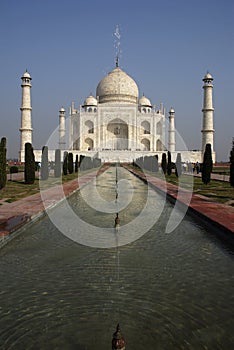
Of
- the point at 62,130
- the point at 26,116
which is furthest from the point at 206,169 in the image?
the point at 62,130

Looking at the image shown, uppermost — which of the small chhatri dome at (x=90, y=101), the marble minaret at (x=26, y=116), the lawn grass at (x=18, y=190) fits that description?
the small chhatri dome at (x=90, y=101)

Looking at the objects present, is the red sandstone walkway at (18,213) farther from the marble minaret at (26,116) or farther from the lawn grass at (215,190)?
the marble minaret at (26,116)

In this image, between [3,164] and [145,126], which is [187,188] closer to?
[3,164]

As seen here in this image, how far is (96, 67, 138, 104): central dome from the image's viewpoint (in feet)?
122

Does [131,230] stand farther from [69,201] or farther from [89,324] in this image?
[69,201]

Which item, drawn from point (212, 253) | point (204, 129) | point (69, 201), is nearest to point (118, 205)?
point (69, 201)

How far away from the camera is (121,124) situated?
38.2 meters

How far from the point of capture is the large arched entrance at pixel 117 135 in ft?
125

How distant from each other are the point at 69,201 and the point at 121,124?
32150 millimetres

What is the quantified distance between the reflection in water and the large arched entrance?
113ft

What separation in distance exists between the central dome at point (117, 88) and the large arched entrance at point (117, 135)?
2791 mm

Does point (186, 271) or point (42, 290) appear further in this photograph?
point (186, 271)

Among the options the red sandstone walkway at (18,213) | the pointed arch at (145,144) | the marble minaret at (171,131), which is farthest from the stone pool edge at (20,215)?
the pointed arch at (145,144)

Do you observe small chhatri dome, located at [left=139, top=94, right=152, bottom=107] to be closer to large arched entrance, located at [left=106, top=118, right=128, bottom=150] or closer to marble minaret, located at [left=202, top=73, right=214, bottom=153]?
large arched entrance, located at [left=106, top=118, right=128, bottom=150]
